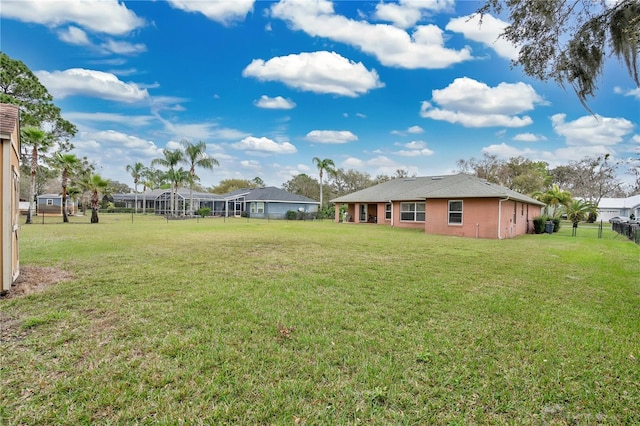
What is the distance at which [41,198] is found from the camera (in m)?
45.2

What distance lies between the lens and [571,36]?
5.53m

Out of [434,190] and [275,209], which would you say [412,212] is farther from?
[275,209]

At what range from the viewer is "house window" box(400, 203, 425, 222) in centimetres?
2317

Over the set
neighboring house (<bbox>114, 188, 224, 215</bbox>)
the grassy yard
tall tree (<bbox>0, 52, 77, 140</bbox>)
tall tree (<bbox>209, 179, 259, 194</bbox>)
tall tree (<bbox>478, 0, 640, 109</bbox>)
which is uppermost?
tall tree (<bbox>0, 52, 77, 140</bbox>)

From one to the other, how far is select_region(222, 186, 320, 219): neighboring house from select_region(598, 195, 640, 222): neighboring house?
130 feet

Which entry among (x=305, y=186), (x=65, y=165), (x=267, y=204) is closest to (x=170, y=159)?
(x=65, y=165)

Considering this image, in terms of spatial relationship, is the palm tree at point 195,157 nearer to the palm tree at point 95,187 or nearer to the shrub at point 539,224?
the palm tree at point 95,187

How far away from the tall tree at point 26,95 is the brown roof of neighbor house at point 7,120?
66.5 ft

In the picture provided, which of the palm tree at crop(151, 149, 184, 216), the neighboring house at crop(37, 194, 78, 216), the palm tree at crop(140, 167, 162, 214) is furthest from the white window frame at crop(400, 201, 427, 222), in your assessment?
the palm tree at crop(140, 167, 162, 214)

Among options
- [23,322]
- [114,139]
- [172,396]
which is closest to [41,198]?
[114,139]

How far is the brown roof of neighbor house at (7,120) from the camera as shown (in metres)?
4.79

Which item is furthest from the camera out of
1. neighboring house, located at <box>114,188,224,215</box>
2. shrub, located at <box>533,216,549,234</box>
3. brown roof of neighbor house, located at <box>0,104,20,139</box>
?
neighboring house, located at <box>114,188,224,215</box>

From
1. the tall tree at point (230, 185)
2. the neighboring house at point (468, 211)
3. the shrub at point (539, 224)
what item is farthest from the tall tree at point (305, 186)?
the shrub at point (539, 224)

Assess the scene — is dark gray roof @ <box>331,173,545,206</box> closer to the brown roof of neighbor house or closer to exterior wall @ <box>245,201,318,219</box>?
exterior wall @ <box>245,201,318,219</box>
